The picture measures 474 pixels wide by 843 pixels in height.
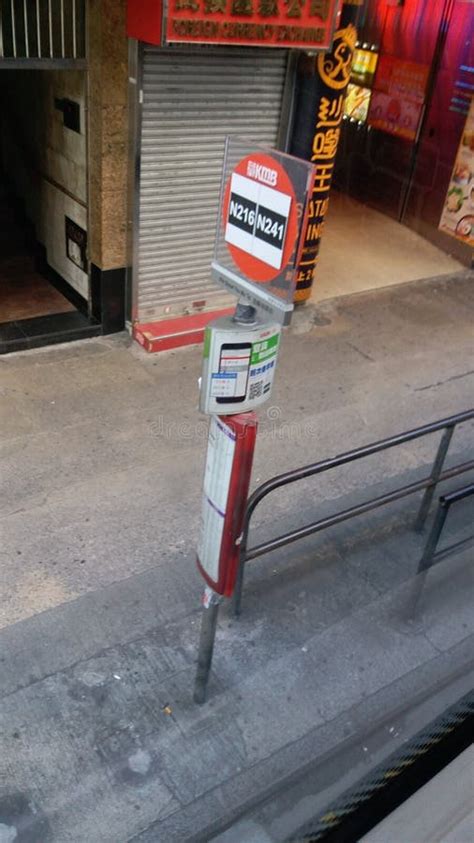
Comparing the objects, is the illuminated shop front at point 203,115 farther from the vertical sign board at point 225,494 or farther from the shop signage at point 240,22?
the vertical sign board at point 225,494

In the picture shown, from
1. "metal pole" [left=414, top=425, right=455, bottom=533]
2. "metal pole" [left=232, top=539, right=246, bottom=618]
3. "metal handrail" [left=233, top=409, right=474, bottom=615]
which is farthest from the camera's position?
"metal pole" [left=414, top=425, right=455, bottom=533]

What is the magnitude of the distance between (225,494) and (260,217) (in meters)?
1.16

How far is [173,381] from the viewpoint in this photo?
251 inches

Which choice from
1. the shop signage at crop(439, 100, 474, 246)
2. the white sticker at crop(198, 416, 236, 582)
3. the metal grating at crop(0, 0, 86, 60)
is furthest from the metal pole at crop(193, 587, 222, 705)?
the shop signage at crop(439, 100, 474, 246)

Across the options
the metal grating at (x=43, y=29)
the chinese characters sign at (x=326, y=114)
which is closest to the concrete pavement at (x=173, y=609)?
the chinese characters sign at (x=326, y=114)

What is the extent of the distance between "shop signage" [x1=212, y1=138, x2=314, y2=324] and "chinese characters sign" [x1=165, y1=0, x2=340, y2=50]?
3182mm

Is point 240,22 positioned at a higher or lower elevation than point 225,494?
higher

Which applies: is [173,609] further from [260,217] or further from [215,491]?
[260,217]

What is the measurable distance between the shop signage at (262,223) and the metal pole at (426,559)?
6.35 ft

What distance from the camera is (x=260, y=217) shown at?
262 cm

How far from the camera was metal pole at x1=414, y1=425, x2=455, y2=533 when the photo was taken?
4.26 meters

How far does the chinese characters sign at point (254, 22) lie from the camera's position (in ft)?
17.5

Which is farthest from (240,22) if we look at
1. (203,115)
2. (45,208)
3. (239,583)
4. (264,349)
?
(239,583)

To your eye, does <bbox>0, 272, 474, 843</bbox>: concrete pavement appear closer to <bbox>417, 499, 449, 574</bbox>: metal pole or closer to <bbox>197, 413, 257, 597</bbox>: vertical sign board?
<bbox>417, 499, 449, 574</bbox>: metal pole
